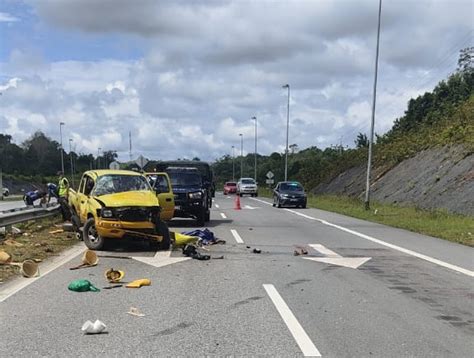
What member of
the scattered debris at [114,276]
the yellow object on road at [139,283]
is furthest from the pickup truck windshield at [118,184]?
the yellow object on road at [139,283]

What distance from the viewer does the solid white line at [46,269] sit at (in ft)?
28.9

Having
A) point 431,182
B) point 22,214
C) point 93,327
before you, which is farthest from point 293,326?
point 431,182

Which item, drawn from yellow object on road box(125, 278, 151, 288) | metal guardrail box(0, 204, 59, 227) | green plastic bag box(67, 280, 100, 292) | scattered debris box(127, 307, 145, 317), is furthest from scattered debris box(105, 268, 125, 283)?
metal guardrail box(0, 204, 59, 227)

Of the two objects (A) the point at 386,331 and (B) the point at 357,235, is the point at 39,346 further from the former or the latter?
(B) the point at 357,235

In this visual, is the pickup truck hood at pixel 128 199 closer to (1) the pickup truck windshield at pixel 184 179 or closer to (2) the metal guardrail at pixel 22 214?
(2) the metal guardrail at pixel 22 214

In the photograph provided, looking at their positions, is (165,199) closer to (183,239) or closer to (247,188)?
(183,239)

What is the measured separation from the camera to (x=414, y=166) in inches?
1652

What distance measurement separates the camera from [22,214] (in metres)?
16.4

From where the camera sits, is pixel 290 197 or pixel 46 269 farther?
pixel 290 197

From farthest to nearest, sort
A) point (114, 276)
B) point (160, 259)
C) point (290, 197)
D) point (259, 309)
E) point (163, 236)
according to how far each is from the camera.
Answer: point (290, 197) < point (163, 236) < point (160, 259) < point (114, 276) < point (259, 309)

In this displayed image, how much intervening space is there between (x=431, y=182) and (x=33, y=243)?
2624 cm

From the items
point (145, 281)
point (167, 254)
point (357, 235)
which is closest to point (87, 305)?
point (145, 281)

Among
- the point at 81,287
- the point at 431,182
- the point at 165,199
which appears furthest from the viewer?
the point at 431,182

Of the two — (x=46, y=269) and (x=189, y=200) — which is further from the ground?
(x=189, y=200)
